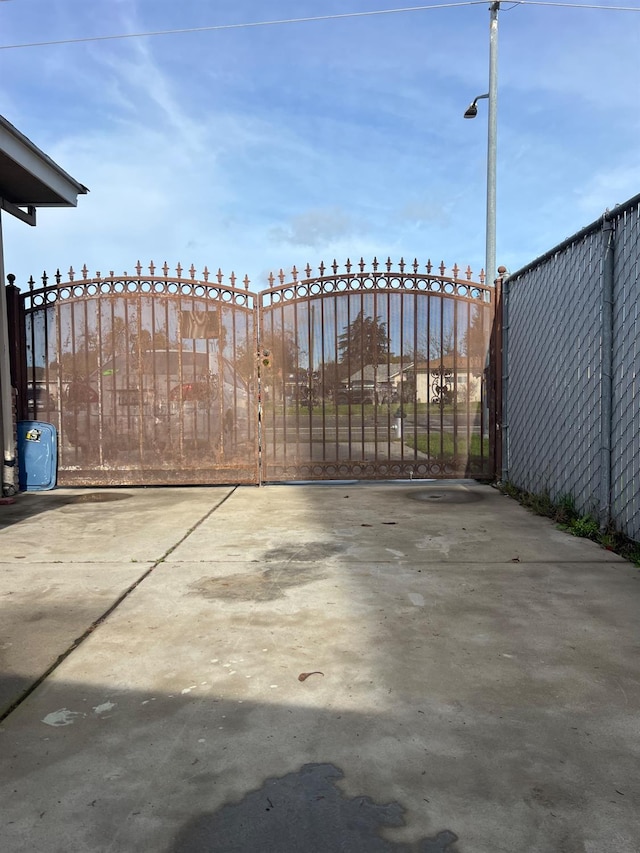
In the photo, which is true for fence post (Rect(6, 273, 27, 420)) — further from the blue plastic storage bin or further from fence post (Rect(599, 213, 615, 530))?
fence post (Rect(599, 213, 615, 530))

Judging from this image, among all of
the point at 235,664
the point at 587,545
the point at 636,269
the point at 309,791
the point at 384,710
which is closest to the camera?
the point at 309,791

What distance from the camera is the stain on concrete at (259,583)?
12.1 feet

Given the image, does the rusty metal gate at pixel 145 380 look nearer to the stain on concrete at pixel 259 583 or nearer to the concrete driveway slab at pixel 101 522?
the concrete driveway slab at pixel 101 522

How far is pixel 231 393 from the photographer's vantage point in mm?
7902

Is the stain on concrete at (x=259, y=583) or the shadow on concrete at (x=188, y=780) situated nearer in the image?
the shadow on concrete at (x=188, y=780)

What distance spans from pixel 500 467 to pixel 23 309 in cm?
635

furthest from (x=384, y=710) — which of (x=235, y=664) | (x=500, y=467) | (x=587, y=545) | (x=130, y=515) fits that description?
(x=500, y=467)

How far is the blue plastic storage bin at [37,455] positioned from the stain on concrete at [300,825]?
22.2 ft

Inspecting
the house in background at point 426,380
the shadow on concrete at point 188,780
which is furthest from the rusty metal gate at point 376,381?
the shadow on concrete at point 188,780

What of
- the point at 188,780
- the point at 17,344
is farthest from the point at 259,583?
the point at 17,344

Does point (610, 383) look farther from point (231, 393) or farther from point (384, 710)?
point (231, 393)

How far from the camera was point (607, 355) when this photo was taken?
4.86 meters

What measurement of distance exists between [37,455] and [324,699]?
646 centimetres

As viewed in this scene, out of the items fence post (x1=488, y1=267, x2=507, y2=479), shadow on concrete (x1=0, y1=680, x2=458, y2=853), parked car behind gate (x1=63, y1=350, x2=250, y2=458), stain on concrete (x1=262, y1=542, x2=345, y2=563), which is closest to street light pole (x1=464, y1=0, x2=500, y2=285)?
fence post (x1=488, y1=267, x2=507, y2=479)
